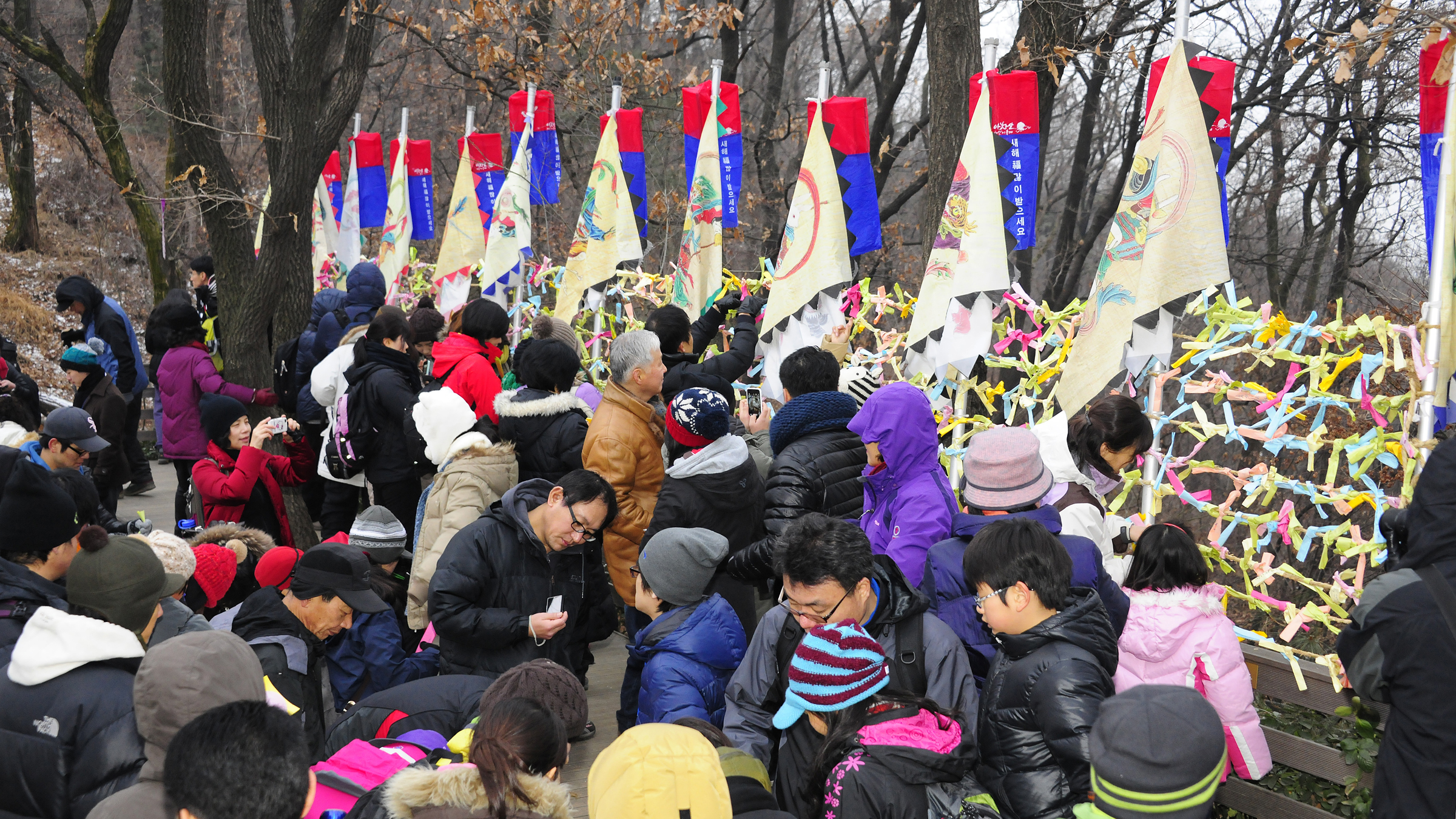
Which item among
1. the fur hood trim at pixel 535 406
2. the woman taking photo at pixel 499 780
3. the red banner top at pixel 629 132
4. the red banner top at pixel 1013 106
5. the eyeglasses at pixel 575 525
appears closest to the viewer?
the woman taking photo at pixel 499 780

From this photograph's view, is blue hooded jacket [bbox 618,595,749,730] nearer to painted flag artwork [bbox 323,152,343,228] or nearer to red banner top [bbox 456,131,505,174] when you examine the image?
red banner top [bbox 456,131,505,174]

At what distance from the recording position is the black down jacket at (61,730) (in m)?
2.55

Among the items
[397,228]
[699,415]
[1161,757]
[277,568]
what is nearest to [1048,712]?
[1161,757]

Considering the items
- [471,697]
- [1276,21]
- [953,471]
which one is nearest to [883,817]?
[471,697]

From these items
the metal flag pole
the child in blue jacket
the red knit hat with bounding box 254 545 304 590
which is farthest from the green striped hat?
the metal flag pole

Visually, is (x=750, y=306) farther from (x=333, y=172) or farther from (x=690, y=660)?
(x=333, y=172)

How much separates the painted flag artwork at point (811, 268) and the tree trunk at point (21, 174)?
18.4 metres

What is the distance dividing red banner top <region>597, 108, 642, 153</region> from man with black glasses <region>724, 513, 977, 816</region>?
19.2 ft

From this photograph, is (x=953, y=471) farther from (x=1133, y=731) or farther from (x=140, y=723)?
(x=140, y=723)

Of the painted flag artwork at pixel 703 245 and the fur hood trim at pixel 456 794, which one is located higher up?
the painted flag artwork at pixel 703 245

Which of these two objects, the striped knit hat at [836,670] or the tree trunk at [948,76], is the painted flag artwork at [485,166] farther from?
the striped knit hat at [836,670]

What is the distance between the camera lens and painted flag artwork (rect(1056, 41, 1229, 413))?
4.44 m

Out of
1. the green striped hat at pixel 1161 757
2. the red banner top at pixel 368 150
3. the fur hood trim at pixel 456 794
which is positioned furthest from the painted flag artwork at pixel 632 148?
the green striped hat at pixel 1161 757

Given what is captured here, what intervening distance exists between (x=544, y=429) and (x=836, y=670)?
283 cm
